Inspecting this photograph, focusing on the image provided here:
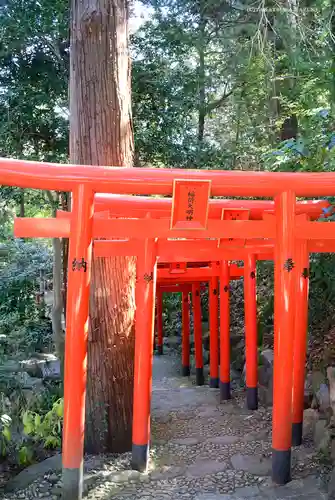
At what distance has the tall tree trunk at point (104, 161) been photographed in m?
5.15

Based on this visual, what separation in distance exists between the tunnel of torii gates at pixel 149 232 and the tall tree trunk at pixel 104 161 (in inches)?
24.3

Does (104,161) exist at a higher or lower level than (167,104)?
lower

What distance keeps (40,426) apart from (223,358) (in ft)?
10.4

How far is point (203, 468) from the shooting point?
187 inches

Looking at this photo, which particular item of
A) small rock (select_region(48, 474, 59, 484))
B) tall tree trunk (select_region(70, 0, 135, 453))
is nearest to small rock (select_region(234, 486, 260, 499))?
tall tree trunk (select_region(70, 0, 135, 453))

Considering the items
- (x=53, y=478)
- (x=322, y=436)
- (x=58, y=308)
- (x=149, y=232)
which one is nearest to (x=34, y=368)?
(x=58, y=308)

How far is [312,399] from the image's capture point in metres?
6.07

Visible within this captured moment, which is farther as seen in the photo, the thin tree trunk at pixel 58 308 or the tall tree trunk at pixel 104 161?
the thin tree trunk at pixel 58 308

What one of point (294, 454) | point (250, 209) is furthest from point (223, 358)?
point (250, 209)

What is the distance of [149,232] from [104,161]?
1662mm

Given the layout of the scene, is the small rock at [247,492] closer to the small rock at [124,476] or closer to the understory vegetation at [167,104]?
the small rock at [124,476]

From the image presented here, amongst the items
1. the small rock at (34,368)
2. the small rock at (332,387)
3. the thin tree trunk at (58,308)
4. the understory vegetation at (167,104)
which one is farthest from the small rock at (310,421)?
the small rock at (34,368)

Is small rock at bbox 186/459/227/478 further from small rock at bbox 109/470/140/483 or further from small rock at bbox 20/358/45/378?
small rock at bbox 20/358/45/378

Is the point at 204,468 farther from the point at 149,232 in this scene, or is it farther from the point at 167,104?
the point at 167,104
